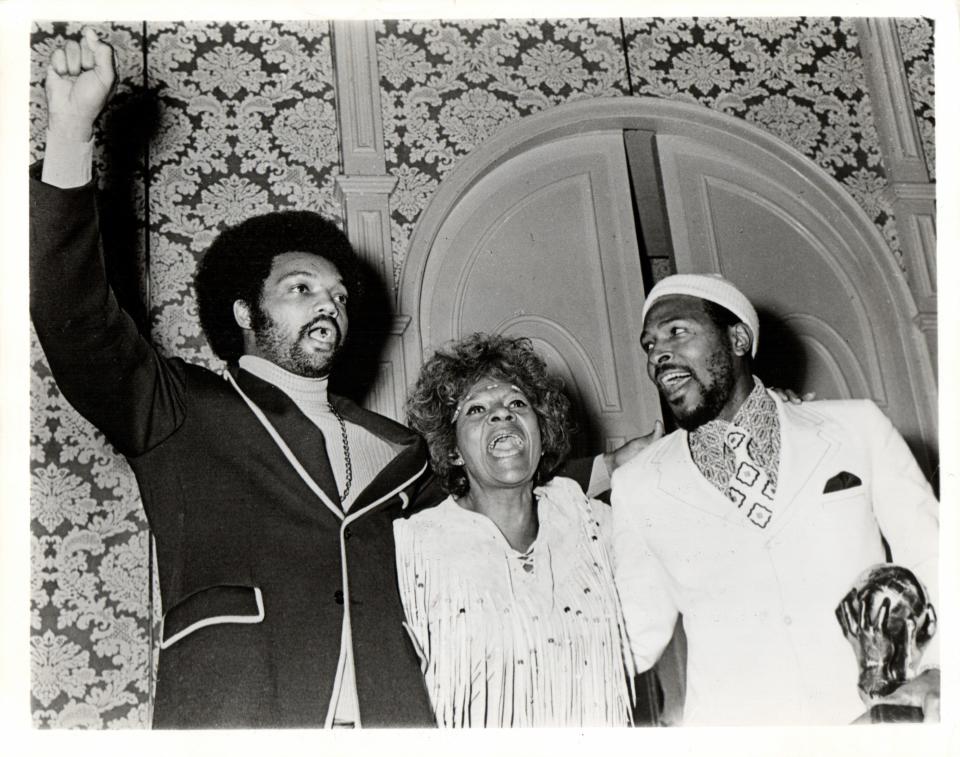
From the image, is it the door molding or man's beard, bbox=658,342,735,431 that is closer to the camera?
man's beard, bbox=658,342,735,431

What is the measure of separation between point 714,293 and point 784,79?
1005 mm

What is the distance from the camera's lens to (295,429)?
2676 millimetres

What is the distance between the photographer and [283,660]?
2449 mm

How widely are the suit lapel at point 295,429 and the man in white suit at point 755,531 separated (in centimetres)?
69

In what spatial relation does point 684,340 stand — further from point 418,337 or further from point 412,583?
point 412,583

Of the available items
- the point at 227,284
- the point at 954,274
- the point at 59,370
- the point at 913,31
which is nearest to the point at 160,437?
the point at 59,370

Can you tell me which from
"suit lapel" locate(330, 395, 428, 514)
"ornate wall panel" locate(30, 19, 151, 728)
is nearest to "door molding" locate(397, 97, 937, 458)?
"suit lapel" locate(330, 395, 428, 514)

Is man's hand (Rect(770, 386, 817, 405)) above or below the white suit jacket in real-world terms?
above

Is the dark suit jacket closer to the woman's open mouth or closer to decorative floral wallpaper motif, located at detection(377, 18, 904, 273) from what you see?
the woman's open mouth

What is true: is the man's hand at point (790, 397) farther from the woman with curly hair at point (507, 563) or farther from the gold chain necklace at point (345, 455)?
the gold chain necklace at point (345, 455)

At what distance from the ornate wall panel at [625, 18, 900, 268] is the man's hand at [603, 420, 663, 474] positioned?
1073 millimetres

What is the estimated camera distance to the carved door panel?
3.14 metres

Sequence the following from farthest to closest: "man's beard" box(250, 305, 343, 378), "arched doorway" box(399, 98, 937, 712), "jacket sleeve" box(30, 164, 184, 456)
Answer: "arched doorway" box(399, 98, 937, 712) < "man's beard" box(250, 305, 343, 378) < "jacket sleeve" box(30, 164, 184, 456)

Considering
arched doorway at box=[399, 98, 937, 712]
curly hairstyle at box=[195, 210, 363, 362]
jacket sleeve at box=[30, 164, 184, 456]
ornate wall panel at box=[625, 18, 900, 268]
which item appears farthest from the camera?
ornate wall panel at box=[625, 18, 900, 268]
